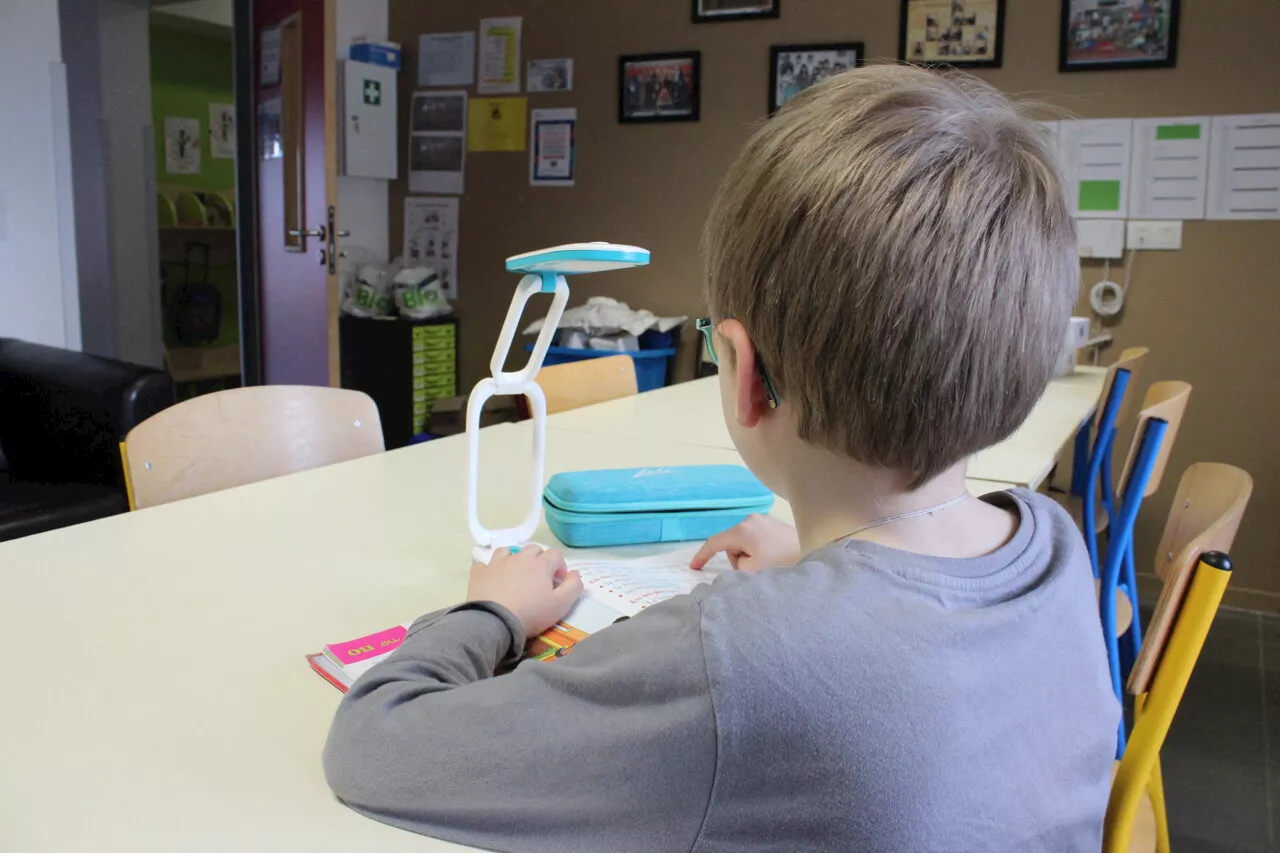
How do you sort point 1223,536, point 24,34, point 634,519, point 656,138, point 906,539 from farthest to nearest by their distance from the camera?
point 656,138
point 24,34
point 634,519
point 1223,536
point 906,539

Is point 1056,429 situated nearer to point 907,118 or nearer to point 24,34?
point 907,118

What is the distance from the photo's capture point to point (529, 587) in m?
0.90

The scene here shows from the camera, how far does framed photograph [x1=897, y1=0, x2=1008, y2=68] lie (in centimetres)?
338

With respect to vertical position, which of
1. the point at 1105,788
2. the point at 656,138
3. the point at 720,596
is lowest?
the point at 1105,788

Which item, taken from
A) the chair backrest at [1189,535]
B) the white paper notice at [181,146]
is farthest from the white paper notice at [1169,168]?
the white paper notice at [181,146]

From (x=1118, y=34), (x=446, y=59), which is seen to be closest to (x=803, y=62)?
(x=1118, y=34)

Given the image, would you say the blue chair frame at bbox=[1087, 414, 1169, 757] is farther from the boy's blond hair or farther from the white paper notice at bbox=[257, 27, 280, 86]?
the white paper notice at bbox=[257, 27, 280, 86]

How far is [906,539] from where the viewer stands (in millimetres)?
684

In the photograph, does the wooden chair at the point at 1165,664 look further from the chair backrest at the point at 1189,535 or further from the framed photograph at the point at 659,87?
the framed photograph at the point at 659,87

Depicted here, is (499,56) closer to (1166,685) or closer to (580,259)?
(580,259)

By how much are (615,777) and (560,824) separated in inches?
2.2

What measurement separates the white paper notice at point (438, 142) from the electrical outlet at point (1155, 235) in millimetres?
2669

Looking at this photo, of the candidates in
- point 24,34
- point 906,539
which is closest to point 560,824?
point 906,539

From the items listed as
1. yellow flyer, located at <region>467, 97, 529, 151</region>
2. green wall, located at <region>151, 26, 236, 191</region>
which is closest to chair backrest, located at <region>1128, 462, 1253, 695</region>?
yellow flyer, located at <region>467, 97, 529, 151</region>
